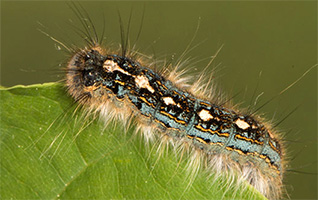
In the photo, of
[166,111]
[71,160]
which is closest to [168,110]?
[166,111]

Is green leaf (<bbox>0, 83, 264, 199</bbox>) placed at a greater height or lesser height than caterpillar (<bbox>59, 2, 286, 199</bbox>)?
lesser

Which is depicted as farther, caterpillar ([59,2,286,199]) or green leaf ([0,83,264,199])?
caterpillar ([59,2,286,199])

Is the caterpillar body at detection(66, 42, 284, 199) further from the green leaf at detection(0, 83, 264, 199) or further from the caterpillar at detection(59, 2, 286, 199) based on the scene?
the green leaf at detection(0, 83, 264, 199)

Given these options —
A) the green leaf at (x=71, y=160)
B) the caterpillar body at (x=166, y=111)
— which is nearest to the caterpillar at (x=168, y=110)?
the caterpillar body at (x=166, y=111)

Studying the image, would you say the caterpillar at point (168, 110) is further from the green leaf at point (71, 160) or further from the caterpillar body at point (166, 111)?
the green leaf at point (71, 160)

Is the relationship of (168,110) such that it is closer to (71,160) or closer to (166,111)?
(166,111)

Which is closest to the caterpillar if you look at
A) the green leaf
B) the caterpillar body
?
the caterpillar body

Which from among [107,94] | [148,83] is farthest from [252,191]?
[107,94]
